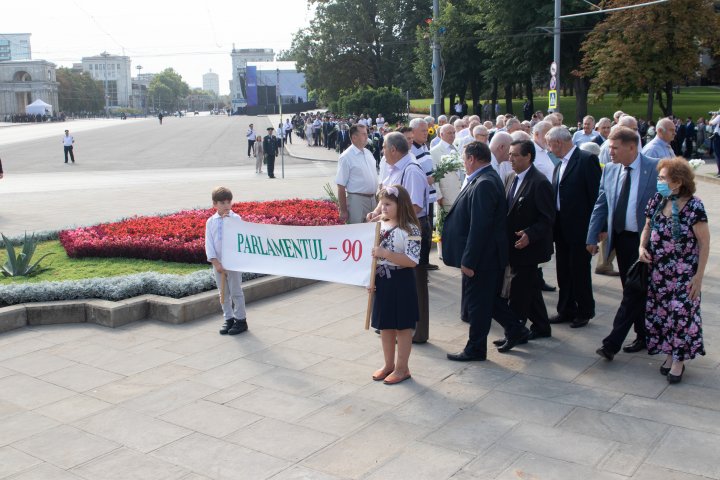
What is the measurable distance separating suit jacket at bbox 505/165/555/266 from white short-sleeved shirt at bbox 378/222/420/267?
1.20 m

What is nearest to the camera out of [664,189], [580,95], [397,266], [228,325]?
[664,189]

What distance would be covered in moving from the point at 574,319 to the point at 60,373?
16.5ft

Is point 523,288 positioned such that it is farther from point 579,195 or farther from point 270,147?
point 270,147

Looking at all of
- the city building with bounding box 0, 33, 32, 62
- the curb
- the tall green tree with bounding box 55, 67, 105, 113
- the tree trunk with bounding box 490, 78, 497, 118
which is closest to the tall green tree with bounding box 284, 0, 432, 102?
the tree trunk with bounding box 490, 78, 497, 118

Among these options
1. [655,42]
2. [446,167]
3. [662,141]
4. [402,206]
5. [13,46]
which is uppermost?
[13,46]

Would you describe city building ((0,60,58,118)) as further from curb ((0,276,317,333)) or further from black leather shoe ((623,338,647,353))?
black leather shoe ((623,338,647,353))

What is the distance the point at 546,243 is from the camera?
6.63m

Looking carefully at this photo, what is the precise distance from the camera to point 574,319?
756cm

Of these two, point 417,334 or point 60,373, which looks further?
point 417,334

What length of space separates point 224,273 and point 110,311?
1.45m

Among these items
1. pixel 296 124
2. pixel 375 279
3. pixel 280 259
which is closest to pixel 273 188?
pixel 280 259

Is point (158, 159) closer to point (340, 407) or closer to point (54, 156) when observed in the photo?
point (54, 156)

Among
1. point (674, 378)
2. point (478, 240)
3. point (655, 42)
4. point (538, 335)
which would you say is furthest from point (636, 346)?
point (655, 42)

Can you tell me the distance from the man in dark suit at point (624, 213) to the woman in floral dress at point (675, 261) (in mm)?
298
